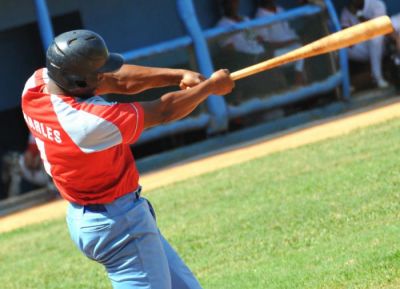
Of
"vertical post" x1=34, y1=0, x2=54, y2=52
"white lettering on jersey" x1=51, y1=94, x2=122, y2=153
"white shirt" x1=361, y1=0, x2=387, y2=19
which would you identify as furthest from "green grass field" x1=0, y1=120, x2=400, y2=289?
"white shirt" x1=361, y1=0, x2=387, y2=19

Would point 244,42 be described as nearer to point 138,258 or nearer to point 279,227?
point 279,227

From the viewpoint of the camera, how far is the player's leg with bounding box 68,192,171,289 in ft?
14.9

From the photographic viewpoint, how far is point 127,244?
4562 mm

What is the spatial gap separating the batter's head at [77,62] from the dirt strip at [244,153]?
5.99m

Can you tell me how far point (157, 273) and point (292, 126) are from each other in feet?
28.4

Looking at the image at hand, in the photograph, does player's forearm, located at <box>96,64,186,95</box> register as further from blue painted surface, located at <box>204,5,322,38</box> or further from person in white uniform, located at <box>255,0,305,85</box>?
person in white uniform, located at <box>255,0,305,85</box>

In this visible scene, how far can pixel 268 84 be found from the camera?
1315 centimetres

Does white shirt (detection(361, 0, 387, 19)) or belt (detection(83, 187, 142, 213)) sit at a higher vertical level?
belt (detection(83, 187, 142, 213))

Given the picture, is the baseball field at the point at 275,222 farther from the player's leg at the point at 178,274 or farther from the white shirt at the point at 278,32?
the white shirt at the point at 278,32

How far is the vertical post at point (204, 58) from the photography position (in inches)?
497

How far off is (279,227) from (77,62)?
3449 mm

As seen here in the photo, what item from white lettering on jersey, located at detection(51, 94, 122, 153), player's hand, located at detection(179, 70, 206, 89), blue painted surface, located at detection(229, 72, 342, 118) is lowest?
blue painted surface, located at detection(229, 72, 342, 118)

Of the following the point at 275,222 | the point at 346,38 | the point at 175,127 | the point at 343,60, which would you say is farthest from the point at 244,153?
the point at 346,38

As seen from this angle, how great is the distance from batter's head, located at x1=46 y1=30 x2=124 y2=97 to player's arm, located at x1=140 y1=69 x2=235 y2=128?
26cm
